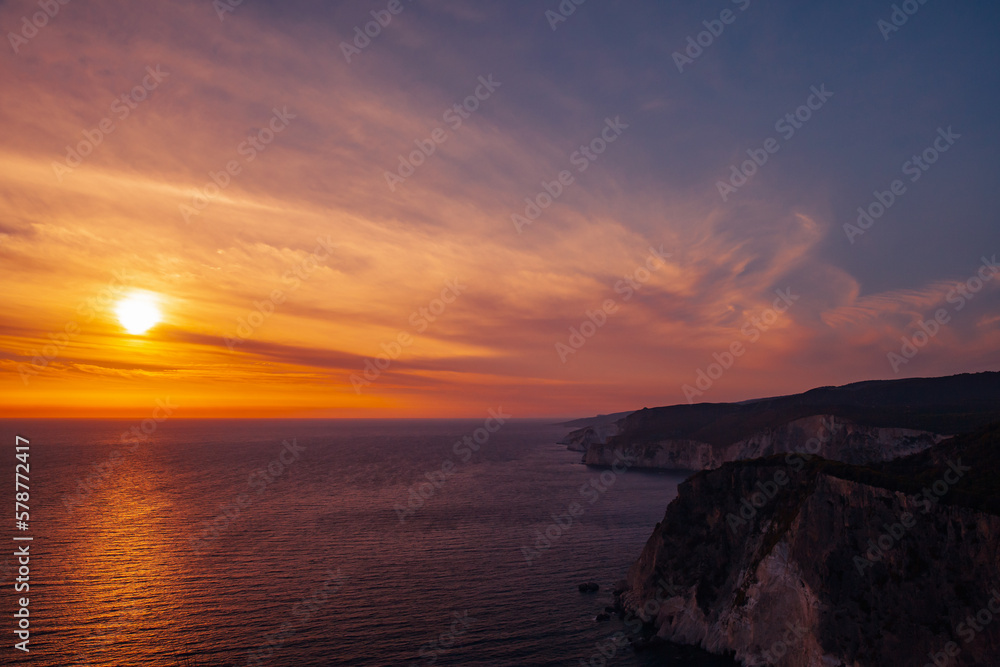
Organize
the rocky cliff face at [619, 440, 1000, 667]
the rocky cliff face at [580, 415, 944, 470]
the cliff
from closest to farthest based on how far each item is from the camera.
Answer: the rocky cliff face at [619, 440, 1000, 667] < the rocky cliff face at [580, 415, 944, 470] < the cliff

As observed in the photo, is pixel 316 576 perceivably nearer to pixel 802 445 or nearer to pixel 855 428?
pixel 855 428

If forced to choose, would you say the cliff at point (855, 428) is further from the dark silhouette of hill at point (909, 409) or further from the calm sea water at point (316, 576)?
the calm sea water at point (316, 576)

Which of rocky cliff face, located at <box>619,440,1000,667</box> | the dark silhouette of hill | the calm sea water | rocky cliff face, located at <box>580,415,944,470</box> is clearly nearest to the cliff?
rocky cliff face, located at <box>580,415,944,470</box>

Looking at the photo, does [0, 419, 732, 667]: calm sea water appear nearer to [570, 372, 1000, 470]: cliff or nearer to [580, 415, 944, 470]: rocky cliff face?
[580, 415, 944, 470]: rocky cliff face

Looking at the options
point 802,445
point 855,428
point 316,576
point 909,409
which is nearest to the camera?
point 316,576

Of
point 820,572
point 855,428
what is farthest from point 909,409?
point 820,572

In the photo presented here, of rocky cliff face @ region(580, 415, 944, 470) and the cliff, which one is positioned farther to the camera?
the cliff

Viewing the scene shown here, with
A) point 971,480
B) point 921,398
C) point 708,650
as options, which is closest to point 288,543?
point 708,650
